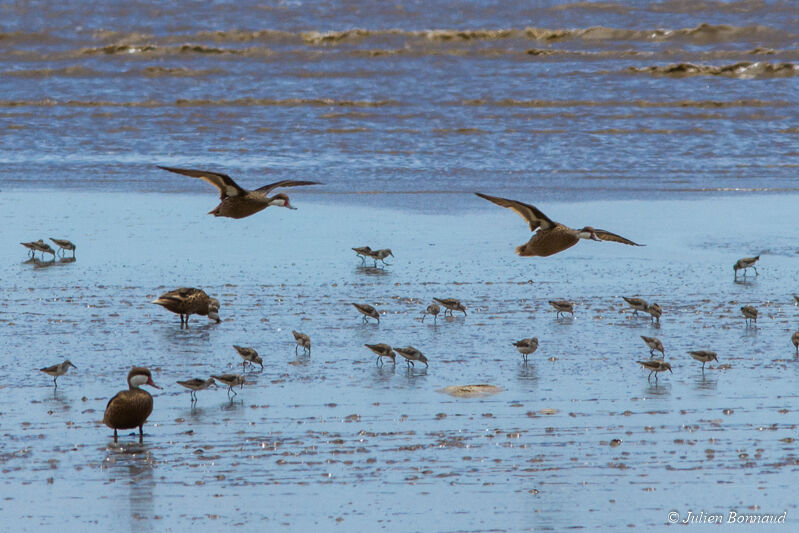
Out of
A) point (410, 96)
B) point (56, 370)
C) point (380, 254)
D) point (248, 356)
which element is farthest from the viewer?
point (410, 96)

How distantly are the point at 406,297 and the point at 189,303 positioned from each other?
251cm

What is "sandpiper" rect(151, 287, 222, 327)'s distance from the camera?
40.3ft

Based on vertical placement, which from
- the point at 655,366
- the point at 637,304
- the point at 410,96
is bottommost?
the point at 655,366

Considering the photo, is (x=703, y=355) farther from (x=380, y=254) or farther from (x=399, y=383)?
(x=380, y=254)

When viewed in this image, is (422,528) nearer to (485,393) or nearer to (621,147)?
(485,393)

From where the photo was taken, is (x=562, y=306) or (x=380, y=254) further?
(x=380, y=254)

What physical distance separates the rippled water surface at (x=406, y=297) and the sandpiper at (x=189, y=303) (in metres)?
0.15

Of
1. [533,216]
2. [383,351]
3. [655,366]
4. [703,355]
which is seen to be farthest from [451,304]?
[703,355]

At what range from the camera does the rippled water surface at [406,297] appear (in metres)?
7.98

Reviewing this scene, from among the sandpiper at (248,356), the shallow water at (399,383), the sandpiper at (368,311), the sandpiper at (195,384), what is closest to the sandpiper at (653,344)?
the shallow water at (399,383)

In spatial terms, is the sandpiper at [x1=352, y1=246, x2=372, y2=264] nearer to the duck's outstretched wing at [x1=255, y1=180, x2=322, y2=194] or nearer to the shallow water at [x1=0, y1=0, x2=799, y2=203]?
the duck's outstretched wing at [x1=255, y1=180, x2=322, y2=194]

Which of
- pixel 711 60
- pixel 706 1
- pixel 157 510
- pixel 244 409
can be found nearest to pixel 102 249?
pixel 244 409

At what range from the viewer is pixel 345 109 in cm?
3020

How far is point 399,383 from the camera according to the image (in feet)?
33.7
